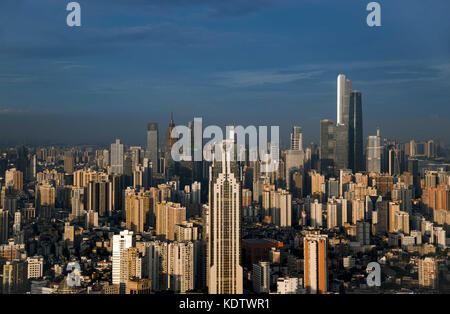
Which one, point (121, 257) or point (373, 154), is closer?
point (121, 257)

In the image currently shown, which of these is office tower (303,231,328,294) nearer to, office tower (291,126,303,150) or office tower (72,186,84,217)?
office tower (291,126,303,150)

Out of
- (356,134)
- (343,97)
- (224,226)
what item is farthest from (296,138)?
(224,226)

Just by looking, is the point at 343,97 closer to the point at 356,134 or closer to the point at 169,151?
the point at 356,134

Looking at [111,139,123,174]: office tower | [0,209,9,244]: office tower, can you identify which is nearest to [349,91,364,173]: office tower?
[111,139,123,174]: office tower

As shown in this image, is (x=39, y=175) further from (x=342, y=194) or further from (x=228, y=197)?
(x=342, y=194)

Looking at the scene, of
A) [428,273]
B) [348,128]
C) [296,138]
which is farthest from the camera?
[348,128]
